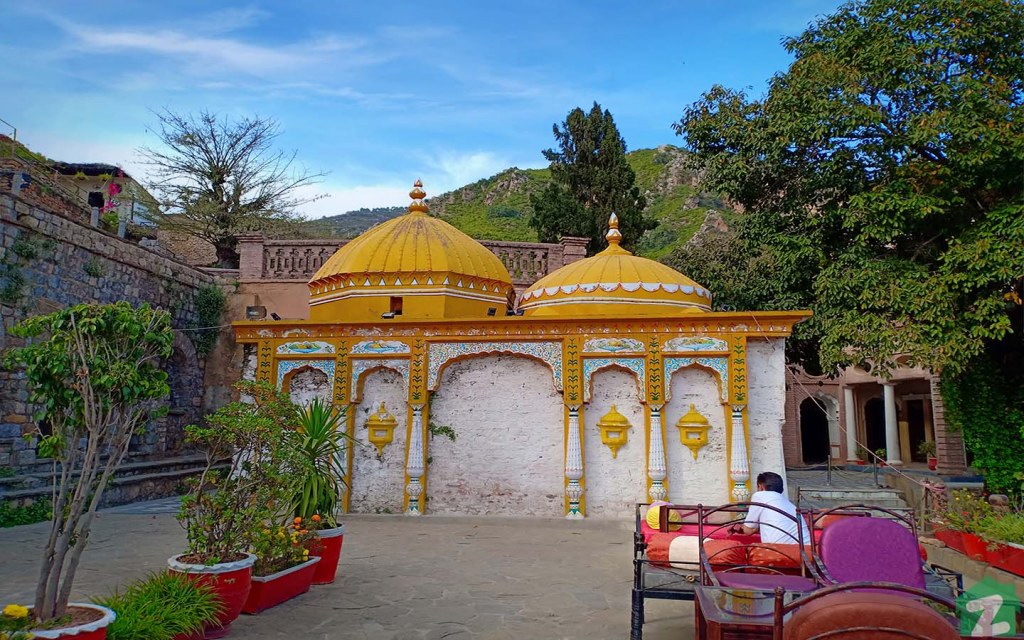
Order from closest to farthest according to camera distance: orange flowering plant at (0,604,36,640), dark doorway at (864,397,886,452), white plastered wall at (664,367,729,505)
Answer: orange flowering plant at (0,604,36,640) → white plastered wall at (664,367,729,505) → dark doorway at (864,397,886,452)

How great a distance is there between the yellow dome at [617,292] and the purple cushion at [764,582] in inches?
321

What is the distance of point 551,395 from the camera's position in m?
12.1

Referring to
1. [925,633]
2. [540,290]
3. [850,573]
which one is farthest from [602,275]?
[925,633]

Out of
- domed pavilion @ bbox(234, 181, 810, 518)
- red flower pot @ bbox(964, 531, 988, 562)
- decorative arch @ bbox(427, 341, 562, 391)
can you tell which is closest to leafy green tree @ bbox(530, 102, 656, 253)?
domed pavilion @ bbox(234, 181, 810, 518)

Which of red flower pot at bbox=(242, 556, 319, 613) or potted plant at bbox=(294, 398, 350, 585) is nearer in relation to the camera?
red flower pot at bbox=(242, 556, 319, 613)

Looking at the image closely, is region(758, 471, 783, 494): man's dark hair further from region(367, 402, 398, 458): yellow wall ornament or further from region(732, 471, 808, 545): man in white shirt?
region(367, 402, 398, 458): yellow wall ornament

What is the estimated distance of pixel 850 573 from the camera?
430cm

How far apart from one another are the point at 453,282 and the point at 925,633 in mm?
11234

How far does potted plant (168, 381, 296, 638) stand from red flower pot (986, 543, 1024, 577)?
7.46m

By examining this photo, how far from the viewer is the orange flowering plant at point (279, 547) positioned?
233 inches

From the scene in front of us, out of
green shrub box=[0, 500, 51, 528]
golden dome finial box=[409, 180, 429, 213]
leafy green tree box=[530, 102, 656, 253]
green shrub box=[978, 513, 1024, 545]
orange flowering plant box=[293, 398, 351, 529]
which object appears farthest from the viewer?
leafy green tree box=[530, 102, 656, 253]

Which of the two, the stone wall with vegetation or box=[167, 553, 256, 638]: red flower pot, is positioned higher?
the stone wall with vegetation

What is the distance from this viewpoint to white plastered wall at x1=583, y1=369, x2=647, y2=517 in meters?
11.5

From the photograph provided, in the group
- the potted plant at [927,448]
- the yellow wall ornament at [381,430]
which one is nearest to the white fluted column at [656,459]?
the yellow wall ornament at [381,430]
